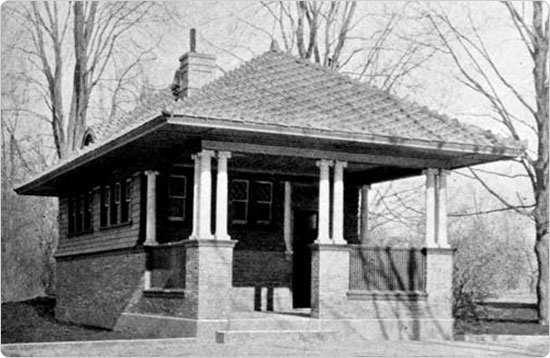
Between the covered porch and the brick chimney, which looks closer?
the covered porch

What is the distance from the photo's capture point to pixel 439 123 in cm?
2108

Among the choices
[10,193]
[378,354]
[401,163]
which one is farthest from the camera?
[10,193]

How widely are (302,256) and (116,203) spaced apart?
5.14 m

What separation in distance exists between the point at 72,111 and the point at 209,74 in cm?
1589

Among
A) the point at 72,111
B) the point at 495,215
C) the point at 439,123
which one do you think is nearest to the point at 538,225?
the point at 439,123

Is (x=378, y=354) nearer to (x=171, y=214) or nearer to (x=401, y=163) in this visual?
(x=401, y=163)

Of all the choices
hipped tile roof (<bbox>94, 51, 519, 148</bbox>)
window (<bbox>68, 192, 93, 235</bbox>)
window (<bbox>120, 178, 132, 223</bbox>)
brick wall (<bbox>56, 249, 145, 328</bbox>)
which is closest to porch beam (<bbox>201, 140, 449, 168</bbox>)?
hipped tile roof (<bbox>94, 51, 519, 148</bbox>)

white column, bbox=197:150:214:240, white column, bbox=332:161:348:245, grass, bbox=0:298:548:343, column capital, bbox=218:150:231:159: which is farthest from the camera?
grass, bbox=0:298:548:343

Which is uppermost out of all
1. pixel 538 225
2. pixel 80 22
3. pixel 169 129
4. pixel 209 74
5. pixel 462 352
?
pixel 80 22

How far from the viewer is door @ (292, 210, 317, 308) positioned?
77.8 ft

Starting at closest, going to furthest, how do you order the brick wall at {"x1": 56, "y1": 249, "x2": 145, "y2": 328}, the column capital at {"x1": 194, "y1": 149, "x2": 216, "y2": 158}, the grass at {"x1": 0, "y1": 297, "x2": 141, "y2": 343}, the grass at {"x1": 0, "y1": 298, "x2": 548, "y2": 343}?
1. the column capital at {"x1": 194, "y1": 149, "x2": 216, "y2": 158}
2. the grass at {"x1": 0, "y1": 297, "x2": 141, "y2": 343}
3. the grass at {"x1": 0, "y1": 298, "x2": 548, "y2": 343}
4. the brick wall at {"x1": 56, "y1": 249, "x2": 145, "y2": 328}

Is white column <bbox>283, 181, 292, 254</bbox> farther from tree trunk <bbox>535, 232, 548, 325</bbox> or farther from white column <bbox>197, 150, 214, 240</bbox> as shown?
tree trunk <bbox>535, 232, 548, 325</bbox>

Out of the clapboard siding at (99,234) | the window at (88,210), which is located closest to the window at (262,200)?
the clapboard siding at (99,234)

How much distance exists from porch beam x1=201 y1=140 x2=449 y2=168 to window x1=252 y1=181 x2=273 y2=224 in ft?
12.2
